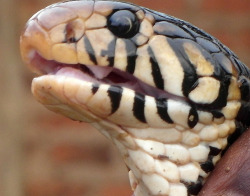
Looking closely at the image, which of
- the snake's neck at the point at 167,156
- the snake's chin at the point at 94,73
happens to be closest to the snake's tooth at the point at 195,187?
the snake's neck at the point at 167,156

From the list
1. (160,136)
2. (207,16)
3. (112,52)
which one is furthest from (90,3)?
(207,16)

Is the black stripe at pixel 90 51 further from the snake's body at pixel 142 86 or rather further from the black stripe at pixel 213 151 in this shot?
the black stripe at pixel 213 151

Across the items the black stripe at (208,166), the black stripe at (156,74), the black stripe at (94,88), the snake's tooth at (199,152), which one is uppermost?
the black stripe at (156,74)

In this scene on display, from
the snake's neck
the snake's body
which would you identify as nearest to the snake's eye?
the snake's body

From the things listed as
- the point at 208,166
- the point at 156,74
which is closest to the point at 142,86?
the point at 156,74

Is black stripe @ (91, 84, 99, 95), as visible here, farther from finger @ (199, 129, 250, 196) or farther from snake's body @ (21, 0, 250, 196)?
finger @ (199, 129, 250, 196)

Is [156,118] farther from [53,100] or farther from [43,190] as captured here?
[43,190]

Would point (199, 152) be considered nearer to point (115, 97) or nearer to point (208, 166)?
point (208, 166)
